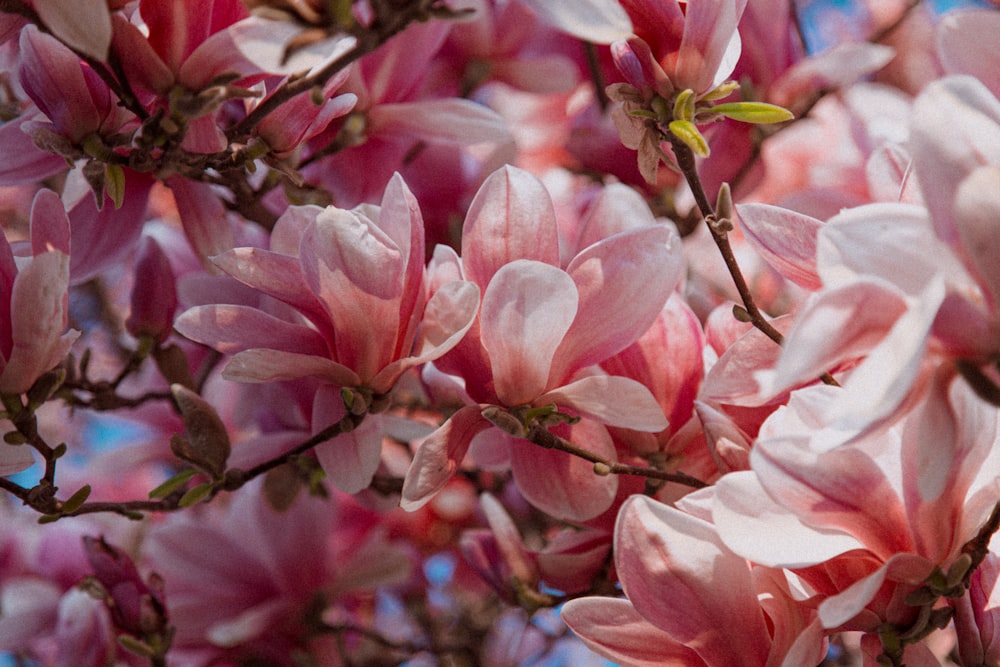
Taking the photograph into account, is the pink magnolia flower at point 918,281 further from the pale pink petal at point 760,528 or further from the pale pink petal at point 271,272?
the pale pink petal at point 271,272

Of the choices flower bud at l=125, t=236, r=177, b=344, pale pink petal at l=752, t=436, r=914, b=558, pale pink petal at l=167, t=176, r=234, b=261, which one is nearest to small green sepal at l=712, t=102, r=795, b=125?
pale pink petal at l=752, t=436, r=914, b=558

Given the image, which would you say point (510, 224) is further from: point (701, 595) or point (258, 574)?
point (258, 574)

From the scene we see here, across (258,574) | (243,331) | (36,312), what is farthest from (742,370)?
(258,574)

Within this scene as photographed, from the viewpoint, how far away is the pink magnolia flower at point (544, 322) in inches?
21.7

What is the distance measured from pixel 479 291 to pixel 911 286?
0.75ft

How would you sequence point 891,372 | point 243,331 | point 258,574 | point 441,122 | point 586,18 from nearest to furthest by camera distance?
point 891,372 < point 586,18 < point 243,331 < point 441,122 < point 258,574

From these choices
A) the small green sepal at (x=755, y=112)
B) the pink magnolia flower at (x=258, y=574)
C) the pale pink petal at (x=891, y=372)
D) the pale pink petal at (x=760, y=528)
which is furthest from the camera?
the pink magnolia flower at (x=258, y=574)

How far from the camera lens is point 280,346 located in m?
0.61

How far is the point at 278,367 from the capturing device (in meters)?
0.58

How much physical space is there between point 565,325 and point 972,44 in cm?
29

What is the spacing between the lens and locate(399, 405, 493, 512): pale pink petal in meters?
0.56

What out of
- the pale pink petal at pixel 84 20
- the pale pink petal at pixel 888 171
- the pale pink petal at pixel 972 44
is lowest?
the pale pink petal at pixel 888 171

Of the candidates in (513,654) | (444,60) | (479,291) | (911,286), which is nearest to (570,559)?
(479,291)

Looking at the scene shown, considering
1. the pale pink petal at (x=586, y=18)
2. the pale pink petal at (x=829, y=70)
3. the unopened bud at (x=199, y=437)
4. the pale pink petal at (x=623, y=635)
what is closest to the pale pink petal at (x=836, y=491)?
the pale pink petal at (x=623, y=635)
